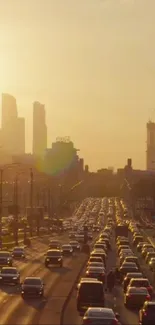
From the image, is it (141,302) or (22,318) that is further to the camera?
(141,302)

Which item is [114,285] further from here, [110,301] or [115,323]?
[115,323]

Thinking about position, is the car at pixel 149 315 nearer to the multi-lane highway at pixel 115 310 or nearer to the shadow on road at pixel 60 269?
the multi-lane highway at pixel 115 310

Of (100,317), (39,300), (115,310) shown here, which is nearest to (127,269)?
(39,300)

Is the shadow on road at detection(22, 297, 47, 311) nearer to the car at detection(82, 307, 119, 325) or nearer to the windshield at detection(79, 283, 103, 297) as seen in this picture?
the windshield at detection(79, 283, 103, 297)

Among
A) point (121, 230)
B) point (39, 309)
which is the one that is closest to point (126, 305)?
point (39, 309)

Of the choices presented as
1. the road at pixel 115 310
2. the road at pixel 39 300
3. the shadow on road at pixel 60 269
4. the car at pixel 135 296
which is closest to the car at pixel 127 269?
the road at pixel 39 300

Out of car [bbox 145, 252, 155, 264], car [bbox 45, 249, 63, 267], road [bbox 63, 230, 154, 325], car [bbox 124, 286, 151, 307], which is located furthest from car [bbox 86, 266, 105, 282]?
car [bbox 145, 252, 155, 264]

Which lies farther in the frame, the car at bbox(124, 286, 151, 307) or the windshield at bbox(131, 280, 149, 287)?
the windshield at bbox(131, 280, 149, 287)
